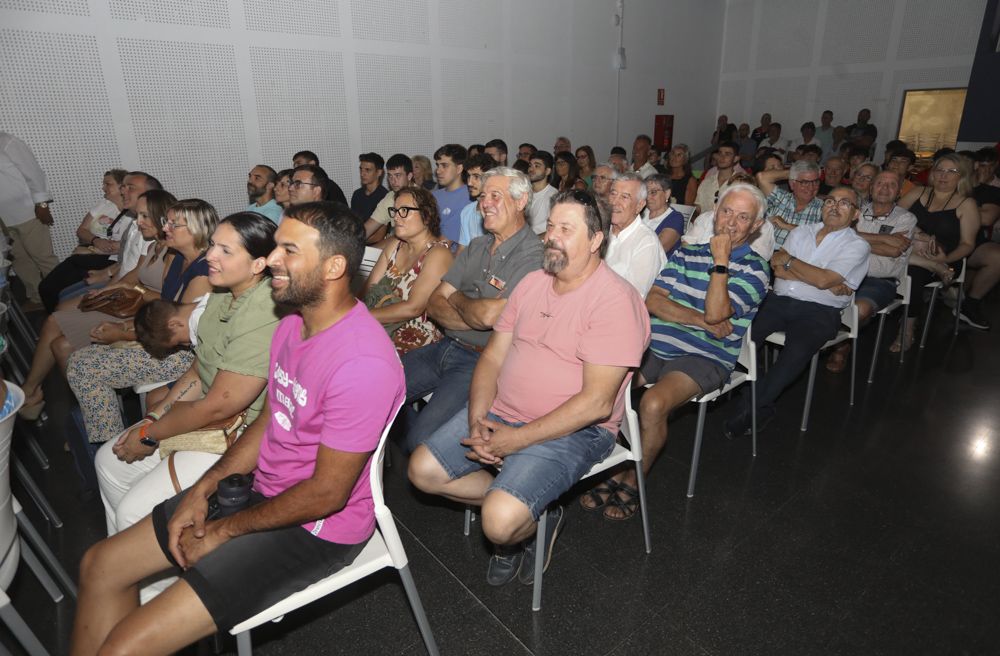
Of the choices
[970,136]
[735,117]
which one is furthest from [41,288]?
[735,117]

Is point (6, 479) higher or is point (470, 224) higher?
point (470, 224)

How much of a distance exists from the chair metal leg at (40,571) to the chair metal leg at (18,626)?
13.4 inches

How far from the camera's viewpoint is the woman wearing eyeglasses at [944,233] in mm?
4160

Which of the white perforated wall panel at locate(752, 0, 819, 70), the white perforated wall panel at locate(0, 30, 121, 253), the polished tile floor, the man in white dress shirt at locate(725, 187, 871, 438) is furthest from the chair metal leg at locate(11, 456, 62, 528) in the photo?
the white perforated wall panel at locate(752, 0, 819, 70)

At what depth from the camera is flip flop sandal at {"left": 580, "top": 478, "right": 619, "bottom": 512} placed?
256 centimetres

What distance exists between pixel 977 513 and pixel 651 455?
4.71ft

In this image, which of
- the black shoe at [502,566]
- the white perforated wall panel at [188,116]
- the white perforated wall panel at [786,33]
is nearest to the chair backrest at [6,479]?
the black shoe at [502,566]

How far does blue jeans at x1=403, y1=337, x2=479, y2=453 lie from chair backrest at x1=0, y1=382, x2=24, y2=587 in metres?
1.26

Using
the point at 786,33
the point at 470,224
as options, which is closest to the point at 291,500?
the point at 470,224

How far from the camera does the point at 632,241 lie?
2980 mm

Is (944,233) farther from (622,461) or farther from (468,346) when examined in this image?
(468,346)

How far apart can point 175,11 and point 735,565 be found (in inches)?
277

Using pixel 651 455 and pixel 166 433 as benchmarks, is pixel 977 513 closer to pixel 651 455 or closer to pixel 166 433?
pixel 651 455

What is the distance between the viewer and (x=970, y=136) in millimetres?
8203
